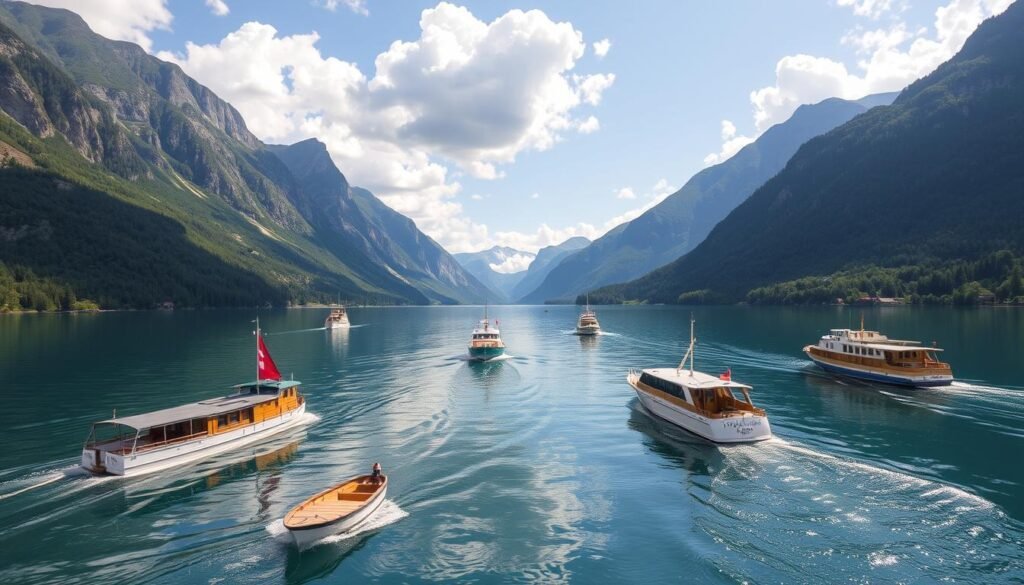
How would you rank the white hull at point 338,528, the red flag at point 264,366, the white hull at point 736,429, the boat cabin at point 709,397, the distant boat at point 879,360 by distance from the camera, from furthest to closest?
1. the distant boat at point 879,360
2. the red flag at point 264,366
3. the boat cabin at point 709,397
4. the white hull at point 736,429
5. the white hull at point 338,528

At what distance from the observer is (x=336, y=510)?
2661 centimetres

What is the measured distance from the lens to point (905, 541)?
25.0 metres

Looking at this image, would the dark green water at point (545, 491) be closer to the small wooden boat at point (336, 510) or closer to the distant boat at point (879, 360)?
the small wooden boat at point (336, 510)

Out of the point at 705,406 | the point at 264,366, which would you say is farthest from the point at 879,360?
the point at 264,366

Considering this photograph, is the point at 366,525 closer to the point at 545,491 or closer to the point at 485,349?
the point at 545,491

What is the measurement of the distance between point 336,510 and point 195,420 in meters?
19.9

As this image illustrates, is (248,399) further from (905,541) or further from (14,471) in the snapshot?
(905,541)

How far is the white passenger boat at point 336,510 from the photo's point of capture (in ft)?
81.3

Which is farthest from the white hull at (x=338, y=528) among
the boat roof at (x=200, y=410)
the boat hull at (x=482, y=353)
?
the boat hull at (x=482, y=353)

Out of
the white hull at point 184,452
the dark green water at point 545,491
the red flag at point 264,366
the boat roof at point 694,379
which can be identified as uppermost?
the red flag at point 264,366

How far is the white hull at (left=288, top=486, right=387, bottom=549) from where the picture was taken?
24712 millimetres

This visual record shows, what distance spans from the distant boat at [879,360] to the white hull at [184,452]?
71795 millimetres

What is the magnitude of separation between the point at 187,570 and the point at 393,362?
240 ft

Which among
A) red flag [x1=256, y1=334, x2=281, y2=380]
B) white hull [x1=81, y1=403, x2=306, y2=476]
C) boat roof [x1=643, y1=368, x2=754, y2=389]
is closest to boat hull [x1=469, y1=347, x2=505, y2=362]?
boat roof [x1=643, y1=368, x2=754, y2=389]
